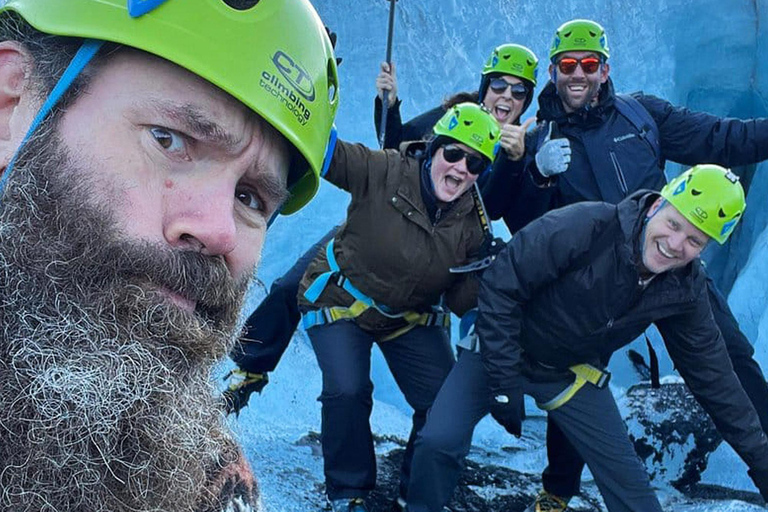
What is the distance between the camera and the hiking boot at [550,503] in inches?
146

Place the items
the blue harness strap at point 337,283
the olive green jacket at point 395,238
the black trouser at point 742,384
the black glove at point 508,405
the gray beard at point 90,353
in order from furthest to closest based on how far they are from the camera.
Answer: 1. the black trouser at point 742,384
2. the blue harness strap at point 337,283
3. the olive green jacket at point 395,238
4. the black glove at point 508,405
5. the gray beard at point 90,353

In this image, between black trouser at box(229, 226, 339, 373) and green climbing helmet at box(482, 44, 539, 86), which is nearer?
green climbing helmet at box(482, 44, 539, 86)

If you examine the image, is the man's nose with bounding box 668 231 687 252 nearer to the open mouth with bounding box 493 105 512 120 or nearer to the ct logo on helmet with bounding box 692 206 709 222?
the ct logo on helmet with bounding box 692 206 709 222

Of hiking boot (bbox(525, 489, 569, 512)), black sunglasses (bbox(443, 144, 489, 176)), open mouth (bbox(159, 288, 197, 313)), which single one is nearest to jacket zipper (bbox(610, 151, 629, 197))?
black sunglasses (bbox(443, 144, 489, 176))

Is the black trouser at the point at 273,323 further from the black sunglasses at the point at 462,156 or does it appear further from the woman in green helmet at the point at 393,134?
the black sunglasses at the point at 462,156

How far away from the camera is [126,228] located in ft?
3.51

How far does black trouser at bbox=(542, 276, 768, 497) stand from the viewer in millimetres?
3549

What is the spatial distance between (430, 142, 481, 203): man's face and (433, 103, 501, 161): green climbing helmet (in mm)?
31

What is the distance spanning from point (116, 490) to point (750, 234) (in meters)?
6.15

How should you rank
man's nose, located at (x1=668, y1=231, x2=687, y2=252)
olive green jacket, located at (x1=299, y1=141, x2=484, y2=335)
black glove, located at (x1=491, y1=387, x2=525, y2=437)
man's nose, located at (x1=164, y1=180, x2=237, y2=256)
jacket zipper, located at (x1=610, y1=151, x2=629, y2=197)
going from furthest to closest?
jacket zipper, located at (x1=610, y1=151, x2=629, y2=197) → olive green jacket, located at (x1=299, y1=141, x2=484, y2=335) → black glove, located at (x1=491, y1=387, x2=525, y2=437) → man's nose, located at (x1=668, y1=231, x2=687, y2=252) → man's nose, located at (x1=164, y1=180, x2=237, y2=256)

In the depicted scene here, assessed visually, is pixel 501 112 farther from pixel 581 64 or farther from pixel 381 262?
pixel 381 262

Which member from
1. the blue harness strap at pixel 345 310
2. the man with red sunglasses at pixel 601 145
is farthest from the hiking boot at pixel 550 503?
the blue harness strap at pixel 345 310

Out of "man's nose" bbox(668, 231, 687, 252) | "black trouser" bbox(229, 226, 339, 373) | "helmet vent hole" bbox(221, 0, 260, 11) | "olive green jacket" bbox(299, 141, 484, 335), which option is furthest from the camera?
"black trouser" bbox(229, 226, 339, 373)

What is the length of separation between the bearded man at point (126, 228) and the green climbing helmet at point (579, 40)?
8.18 feet
